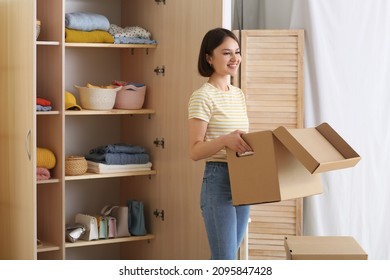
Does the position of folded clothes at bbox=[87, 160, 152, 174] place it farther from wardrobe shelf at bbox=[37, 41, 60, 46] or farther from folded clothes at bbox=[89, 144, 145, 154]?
wardrobe shelf at bbox=[37, 41, 60, 46]

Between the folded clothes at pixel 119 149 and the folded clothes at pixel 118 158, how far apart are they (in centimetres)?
2

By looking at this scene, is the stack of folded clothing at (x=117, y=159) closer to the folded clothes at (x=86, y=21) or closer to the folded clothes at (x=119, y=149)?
the folded clothes at (x=119, y=149)

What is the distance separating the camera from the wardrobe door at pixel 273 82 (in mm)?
4535

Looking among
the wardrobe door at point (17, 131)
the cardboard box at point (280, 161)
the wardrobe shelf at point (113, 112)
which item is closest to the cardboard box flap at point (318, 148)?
the cardboard box at point (280, 161)

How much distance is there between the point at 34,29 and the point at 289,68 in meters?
1.54

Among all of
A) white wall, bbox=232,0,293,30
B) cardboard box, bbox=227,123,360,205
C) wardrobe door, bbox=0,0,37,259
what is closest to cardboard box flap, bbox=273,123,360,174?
cardboard box, bbox=227,123,360,205

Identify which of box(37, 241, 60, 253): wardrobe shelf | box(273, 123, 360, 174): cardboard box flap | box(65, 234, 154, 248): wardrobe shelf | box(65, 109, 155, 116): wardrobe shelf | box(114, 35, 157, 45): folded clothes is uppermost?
box(114, 35, 157, 45): folded clothes

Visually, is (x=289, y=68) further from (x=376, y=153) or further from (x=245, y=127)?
(x=245, y=127)

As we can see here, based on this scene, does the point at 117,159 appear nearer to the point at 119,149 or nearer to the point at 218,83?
the point at 119,149

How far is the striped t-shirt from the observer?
3248 mm

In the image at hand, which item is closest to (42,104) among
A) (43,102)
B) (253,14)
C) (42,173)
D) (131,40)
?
(43,102)

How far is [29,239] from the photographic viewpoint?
3.79 metres
